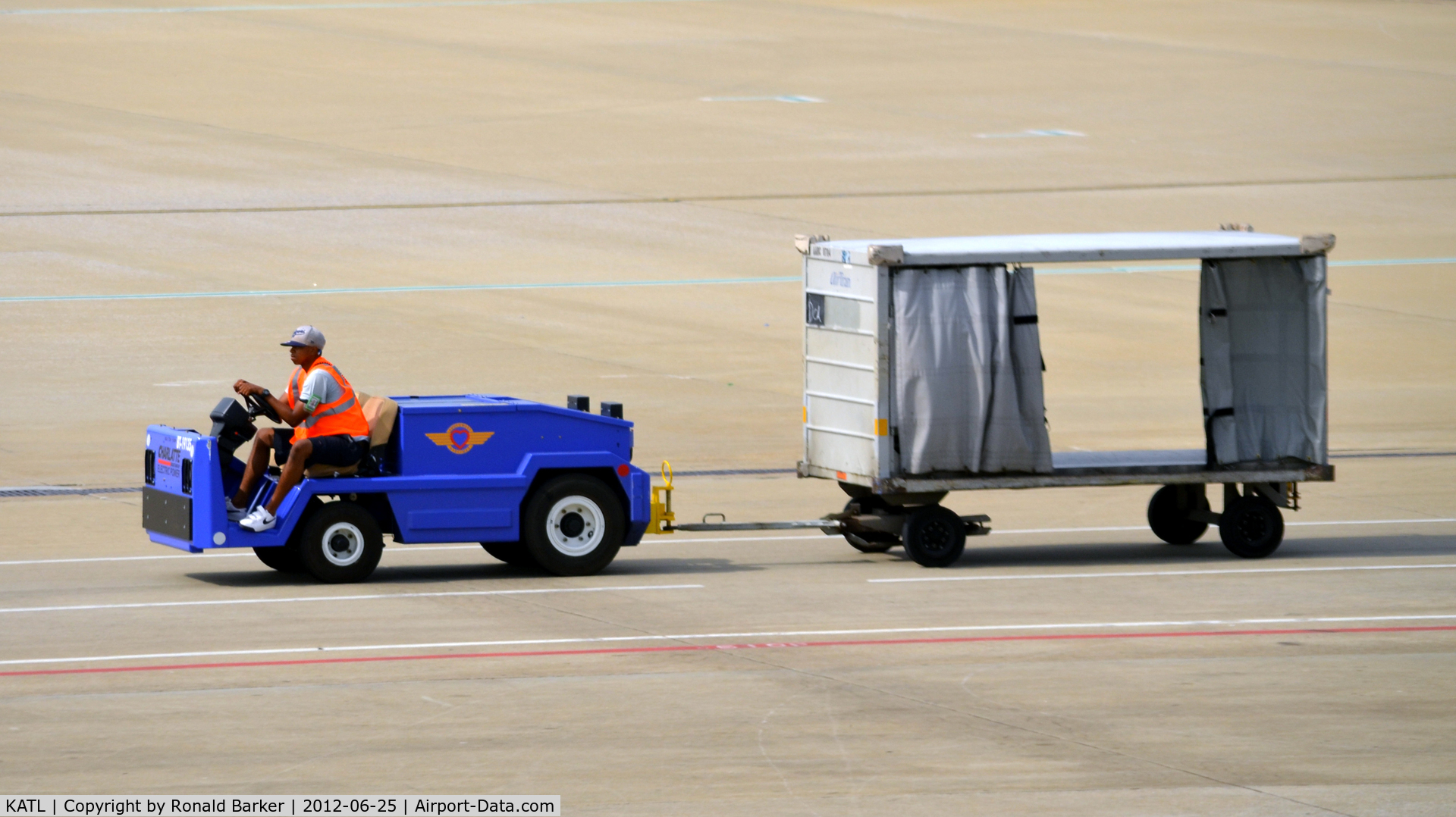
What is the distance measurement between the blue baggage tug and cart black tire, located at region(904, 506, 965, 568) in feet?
6.99

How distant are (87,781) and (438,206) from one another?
26887mm

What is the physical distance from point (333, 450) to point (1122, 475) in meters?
6.18

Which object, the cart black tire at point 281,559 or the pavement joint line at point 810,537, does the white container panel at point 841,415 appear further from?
the cart black tire at point 281,559

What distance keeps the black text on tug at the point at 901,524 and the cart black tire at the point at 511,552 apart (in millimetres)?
998

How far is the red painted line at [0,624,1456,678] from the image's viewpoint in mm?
12211

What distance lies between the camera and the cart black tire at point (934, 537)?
16.3m

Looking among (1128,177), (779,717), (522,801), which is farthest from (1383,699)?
(1128,177)

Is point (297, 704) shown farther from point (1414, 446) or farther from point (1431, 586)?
point (1414, 446)

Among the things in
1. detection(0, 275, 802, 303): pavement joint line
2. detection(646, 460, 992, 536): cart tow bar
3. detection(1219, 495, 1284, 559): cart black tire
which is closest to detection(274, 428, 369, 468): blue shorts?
detection(646, 460, 992, 536): cart tow bar

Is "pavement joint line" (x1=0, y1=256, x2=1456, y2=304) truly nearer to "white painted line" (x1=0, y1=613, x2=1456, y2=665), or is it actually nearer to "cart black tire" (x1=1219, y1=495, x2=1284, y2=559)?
"cart black tire" (x1=1219, y1=495, x2=1284, y2=559)

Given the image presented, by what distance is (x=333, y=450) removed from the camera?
1498 centimetres

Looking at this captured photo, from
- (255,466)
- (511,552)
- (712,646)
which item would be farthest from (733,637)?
(255,466)

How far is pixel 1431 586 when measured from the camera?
1531 centimetres

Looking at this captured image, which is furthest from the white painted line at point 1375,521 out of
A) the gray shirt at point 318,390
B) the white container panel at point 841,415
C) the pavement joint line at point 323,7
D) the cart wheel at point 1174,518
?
the pavement joint line at point 323,7
